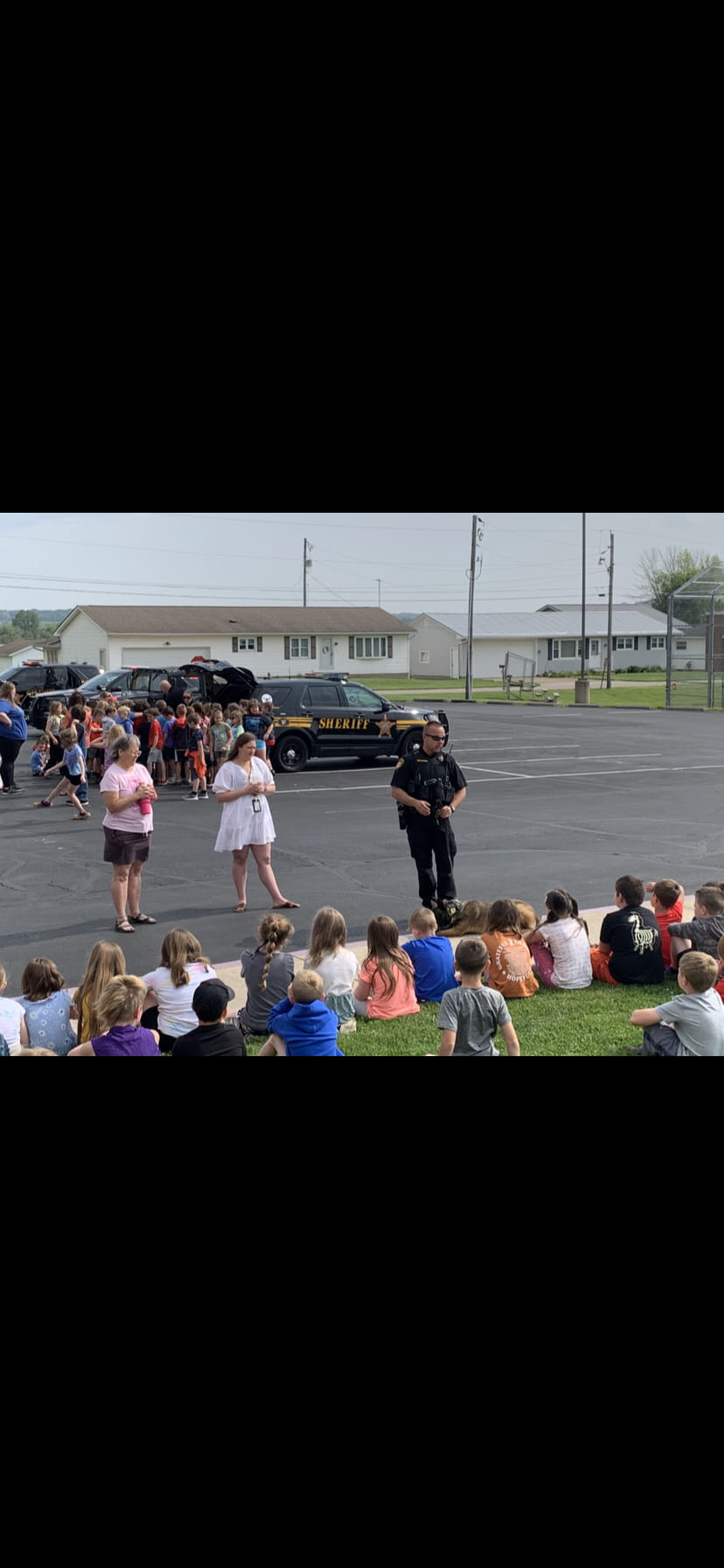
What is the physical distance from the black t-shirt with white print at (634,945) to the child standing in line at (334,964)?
1.82 meters

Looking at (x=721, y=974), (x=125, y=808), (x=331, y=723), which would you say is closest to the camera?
(x=721, y=974)

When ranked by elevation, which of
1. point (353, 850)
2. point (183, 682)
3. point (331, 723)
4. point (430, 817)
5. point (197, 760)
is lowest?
point (353, 850)

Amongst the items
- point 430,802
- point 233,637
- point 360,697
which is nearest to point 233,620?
point 233,637

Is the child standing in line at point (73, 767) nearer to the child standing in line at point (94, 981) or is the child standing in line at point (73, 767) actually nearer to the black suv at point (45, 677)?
the child standing in line at point (94, 981)

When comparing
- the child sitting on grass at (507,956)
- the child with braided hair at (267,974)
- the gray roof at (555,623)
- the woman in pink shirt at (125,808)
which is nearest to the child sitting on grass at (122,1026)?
the child with braided hair at (267,974)

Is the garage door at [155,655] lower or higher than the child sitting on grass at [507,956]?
higher

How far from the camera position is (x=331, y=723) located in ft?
75.4

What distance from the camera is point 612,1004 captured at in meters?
8.23

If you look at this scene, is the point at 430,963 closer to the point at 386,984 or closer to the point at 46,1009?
the point at 386,984

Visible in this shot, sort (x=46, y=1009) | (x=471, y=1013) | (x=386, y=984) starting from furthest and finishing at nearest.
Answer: (x=386, y=984)
(x=46, y=1009)
(x=471, y=1013)

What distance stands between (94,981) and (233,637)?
117 feet

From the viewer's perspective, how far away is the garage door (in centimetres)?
3811

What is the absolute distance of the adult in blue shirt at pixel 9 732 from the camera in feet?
59.2

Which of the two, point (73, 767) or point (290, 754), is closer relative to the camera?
point (73, 767)
